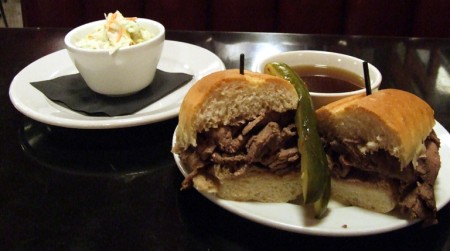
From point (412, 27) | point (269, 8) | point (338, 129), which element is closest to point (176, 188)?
point (338, 129)

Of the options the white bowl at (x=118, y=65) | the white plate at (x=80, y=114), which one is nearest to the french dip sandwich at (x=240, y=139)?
the white plate at (x=80, y=114)

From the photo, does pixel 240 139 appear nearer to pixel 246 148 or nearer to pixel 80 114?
pixel 246 148

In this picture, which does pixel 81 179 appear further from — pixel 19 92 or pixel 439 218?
pixel 439 218

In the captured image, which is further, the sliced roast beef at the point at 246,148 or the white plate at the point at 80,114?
the white plate at the point at 80,114

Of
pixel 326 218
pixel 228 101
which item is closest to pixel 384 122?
pixel 326 218

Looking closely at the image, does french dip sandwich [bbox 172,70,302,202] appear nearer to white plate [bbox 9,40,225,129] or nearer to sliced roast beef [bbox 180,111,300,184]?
sliced roast beef [bbox 180,111,300,184]

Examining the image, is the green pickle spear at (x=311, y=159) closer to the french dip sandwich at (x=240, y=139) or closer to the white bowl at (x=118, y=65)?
the french dip sandwich at (x=240, y=139)
